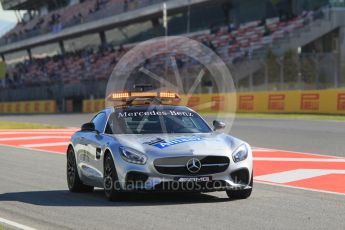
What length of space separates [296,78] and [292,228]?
2755 centimetres

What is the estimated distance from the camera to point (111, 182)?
912 cm

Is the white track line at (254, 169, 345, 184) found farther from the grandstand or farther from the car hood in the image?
the grandstand

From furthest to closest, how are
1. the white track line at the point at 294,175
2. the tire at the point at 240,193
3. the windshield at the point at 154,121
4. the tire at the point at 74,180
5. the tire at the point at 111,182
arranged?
1. the white track line at the point at 294,175
2. the tire at the point at 74,180
3. the windshield at the point at 154,121
4. the tire at the point at 240,193
5. the tire at the point at 111,182

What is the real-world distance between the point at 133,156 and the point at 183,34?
5065 centimetres

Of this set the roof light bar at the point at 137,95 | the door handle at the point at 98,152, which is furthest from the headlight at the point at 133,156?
the roof light bar at the point at 137,95

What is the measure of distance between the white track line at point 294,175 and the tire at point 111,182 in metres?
3.14

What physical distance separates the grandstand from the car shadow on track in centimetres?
2425

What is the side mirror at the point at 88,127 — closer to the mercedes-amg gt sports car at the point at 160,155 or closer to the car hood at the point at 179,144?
the mercedes-amg gt sports car at the point at 160,155

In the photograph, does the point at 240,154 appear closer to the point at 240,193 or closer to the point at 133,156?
the point at 240,193

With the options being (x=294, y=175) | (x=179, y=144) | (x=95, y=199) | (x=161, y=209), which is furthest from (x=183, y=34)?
(x=161, y=209)

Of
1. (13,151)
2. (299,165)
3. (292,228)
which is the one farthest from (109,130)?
(13,151)

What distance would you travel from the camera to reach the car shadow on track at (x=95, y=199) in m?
9.10

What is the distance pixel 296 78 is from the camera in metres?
34.1

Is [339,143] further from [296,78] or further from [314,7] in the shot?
[314,7]
